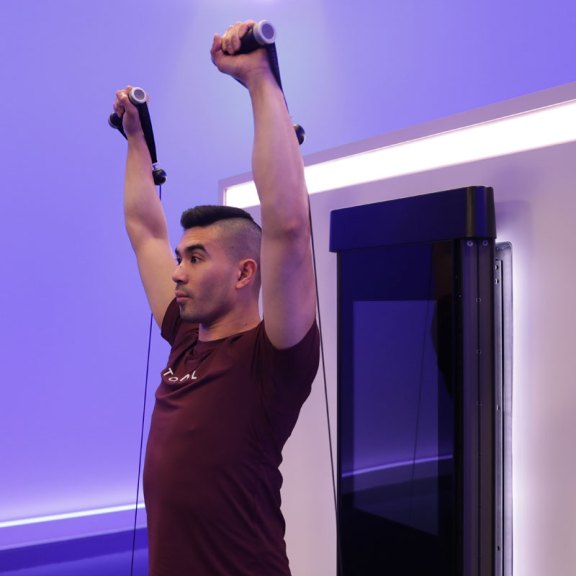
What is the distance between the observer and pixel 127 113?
5.88ft

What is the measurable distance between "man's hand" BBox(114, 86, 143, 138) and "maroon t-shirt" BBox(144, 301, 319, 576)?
65 cm

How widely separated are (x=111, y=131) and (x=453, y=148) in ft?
8.70

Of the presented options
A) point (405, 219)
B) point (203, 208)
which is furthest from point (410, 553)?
point (203, 208)

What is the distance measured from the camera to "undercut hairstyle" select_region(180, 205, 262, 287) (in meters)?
1.60

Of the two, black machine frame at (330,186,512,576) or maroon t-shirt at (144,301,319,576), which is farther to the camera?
black machine frame at (330,186,512,576)

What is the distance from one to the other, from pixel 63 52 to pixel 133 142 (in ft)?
8.02

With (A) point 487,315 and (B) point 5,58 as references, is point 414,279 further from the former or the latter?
(B) point 5,58

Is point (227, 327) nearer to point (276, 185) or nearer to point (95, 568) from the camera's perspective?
point (276, 185)

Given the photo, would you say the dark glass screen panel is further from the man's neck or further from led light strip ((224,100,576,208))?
the man's neck

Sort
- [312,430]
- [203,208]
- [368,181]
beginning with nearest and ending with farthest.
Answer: [203,208]
[368,181]
[312,430]

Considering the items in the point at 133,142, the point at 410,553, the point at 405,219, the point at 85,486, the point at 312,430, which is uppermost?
the point at 133,142

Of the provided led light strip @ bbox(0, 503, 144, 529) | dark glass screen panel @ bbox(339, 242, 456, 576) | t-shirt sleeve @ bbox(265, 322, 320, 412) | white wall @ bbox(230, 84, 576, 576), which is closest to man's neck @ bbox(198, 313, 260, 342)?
t-shirt sleeve @ bbox(265, 322, 320, 412)

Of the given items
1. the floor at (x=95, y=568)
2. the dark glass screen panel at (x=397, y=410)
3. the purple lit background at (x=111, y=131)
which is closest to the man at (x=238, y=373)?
the dark glass screen panel at (x=397, y=410)

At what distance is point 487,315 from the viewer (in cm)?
172
